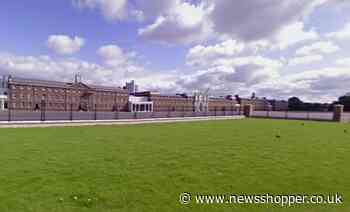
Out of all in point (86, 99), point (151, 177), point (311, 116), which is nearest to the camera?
point (151, 177)

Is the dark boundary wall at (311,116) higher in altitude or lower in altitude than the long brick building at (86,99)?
Answer: lower

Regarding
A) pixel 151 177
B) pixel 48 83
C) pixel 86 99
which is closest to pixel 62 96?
pixel 48 83

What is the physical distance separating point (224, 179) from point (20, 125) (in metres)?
15.4

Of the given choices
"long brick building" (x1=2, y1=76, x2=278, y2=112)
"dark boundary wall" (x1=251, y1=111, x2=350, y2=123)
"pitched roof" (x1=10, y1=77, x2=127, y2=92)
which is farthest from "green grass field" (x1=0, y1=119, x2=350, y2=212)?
"pitched roof" (x1=10, y1=77, x2=127, y2=92)

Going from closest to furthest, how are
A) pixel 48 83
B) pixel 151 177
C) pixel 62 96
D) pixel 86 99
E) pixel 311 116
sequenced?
pixel 151 177, pixel 311 116, pixel 48 83, pixel 62 96, pixel 86 99

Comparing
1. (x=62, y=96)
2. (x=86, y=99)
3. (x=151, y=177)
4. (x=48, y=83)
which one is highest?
(x=48, y=83)

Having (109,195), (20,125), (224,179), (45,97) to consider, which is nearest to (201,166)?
(224,179)

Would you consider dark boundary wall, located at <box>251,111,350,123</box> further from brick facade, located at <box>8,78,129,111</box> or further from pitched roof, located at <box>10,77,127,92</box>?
pitched roof, located at <box>10,77,127,92</box>

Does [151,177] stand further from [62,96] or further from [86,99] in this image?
[86,99]

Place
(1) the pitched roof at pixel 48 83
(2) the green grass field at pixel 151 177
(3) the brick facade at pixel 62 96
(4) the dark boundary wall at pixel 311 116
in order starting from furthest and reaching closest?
(1) the pitched roof at pixel 48 83, (3) the brick facade at pixel 62 96, (4) the dark boundary wall at pixel 311 116, (2) the green grass field at pixel 151 177

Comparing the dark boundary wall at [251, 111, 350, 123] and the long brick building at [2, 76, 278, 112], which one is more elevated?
the long brick building at [2, 76, 278, 112]

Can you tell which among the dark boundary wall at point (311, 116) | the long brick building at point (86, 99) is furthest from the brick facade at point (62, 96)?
the dark boundary wall at point (311, 116)

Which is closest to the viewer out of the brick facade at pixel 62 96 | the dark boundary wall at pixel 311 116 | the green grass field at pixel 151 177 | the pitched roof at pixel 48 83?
the green grass field at pixel 151 177

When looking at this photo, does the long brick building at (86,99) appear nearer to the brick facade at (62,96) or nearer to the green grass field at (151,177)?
the brick facade at (62,96)
